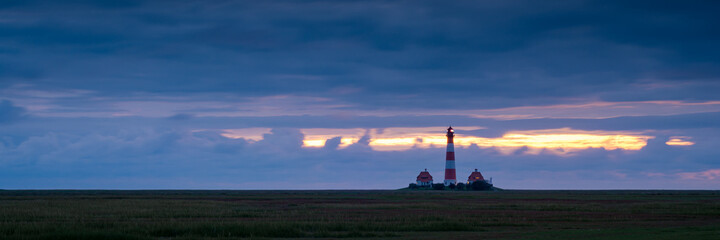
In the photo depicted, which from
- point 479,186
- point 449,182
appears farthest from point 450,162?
point 479,186

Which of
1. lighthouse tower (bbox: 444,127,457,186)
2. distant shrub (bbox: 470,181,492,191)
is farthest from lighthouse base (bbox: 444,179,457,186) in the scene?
distant shrub (bbox: 470,181,492,191)

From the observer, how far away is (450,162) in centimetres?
14338

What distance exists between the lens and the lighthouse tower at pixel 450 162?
13838 cm

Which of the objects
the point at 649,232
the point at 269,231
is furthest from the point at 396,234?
the point at 649,232

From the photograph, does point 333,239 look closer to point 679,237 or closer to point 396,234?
point 396,234

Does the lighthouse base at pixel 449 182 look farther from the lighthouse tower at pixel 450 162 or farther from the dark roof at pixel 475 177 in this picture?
the dark roof at pixel 475 177

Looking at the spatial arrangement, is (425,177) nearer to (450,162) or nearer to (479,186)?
(479,186)

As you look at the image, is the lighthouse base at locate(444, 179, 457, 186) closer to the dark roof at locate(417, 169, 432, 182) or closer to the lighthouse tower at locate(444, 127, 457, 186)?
the lighthouse tower at locate(444, 127, 457, 186)

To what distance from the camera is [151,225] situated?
41.1 m

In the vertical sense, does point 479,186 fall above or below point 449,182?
below

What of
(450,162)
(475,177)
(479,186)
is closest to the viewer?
(450,162)

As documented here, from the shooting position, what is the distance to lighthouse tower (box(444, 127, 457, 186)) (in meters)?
138

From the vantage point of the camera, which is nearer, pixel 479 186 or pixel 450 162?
pixel 450 162

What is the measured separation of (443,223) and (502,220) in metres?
6.13
